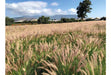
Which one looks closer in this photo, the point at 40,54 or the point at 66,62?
the point at 66,62

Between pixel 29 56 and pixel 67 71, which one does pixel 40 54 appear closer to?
pixel 29 56

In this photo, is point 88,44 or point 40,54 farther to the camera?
point 88,44

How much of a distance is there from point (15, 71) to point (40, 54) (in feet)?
0.69

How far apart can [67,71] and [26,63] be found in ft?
0.72
